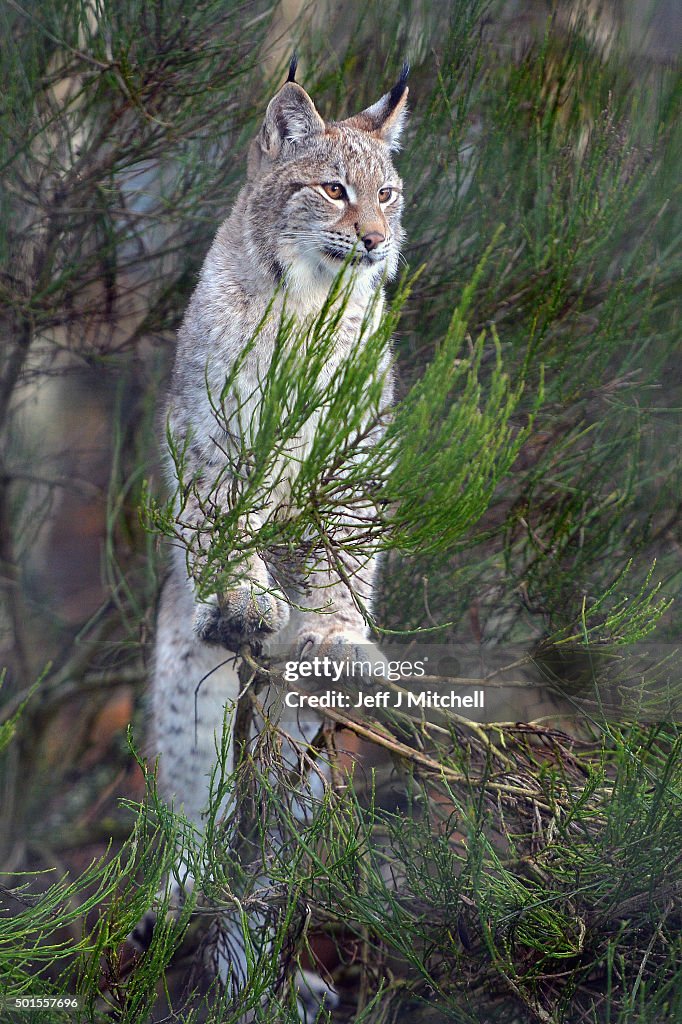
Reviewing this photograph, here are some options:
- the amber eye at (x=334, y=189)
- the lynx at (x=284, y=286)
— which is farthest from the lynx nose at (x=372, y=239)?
the amber eye at (x=334, y=189)

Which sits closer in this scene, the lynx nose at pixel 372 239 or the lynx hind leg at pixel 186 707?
the lynx nose at pixel 372 239

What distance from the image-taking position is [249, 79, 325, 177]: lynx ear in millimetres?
1415

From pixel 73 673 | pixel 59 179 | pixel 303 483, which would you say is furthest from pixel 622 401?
pixel 73 673

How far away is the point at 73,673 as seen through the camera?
2502mm

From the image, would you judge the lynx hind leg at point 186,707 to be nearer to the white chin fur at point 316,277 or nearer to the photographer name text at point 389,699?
the photographer name text at point 389,699

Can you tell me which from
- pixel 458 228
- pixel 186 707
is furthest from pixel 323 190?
pixel 186 707

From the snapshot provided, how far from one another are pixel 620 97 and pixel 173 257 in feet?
3.20

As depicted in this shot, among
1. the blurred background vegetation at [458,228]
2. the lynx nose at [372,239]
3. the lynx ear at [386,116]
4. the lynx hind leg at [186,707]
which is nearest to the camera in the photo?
the lynx nose at [372,239]

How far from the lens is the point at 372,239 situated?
1.36m

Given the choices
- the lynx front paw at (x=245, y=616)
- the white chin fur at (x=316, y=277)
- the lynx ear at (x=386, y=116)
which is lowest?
the lynx front paw at (x=245, y=616)

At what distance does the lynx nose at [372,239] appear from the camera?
4.47 feet

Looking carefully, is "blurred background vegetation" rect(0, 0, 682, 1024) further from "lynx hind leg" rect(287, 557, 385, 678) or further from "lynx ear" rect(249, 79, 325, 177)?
"lynx ear" rect(249, 79, 325, 177)

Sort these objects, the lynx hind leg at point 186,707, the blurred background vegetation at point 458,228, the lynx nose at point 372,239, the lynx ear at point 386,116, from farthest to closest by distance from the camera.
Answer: the blurred background vegetation at point 458,228 < the lynx hind leg at point 186,707 < the lynx ear at point 386,116 < the lynx nose at point 372,239

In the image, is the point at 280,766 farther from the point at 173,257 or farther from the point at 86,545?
the point at 86,545
